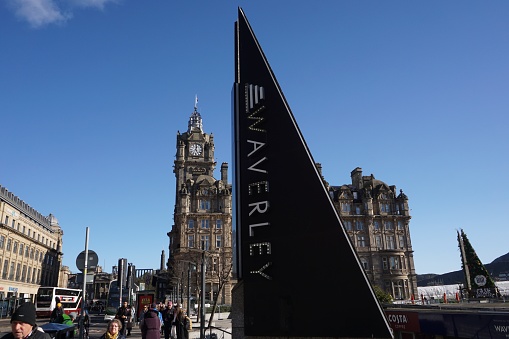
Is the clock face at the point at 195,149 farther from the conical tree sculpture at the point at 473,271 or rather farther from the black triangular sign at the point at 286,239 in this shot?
the black triangular sign at the point at 286,239

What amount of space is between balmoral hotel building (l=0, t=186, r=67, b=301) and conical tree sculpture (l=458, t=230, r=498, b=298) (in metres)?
60.3

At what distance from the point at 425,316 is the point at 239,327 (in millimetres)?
13628

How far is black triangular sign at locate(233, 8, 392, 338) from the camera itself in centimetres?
1112

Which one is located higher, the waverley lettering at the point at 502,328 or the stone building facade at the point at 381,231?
the stone building facade at the point at 381,231

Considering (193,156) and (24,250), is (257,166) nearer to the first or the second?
(24,250)

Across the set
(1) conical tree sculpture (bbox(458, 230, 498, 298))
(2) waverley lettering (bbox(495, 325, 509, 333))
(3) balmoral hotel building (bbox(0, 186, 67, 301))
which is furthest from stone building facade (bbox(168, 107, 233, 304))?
(2) waverley lettering (bbox(495, 325, 509, 333))

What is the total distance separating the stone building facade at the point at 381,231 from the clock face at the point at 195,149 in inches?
1135

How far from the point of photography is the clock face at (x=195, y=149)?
3342 inches

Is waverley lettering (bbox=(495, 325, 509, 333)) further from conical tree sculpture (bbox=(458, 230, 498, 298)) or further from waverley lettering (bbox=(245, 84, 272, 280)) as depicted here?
conical tree sculpture (bbox=(458, 230, 498, 298))

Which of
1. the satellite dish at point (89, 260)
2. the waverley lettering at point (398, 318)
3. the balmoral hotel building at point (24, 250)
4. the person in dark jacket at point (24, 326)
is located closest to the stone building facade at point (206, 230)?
the balmoral hotel building at point (24, 250)

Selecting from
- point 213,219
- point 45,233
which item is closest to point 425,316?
point 213,219

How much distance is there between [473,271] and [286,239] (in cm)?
4751

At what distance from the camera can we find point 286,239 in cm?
1227

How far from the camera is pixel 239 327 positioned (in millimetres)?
12781
